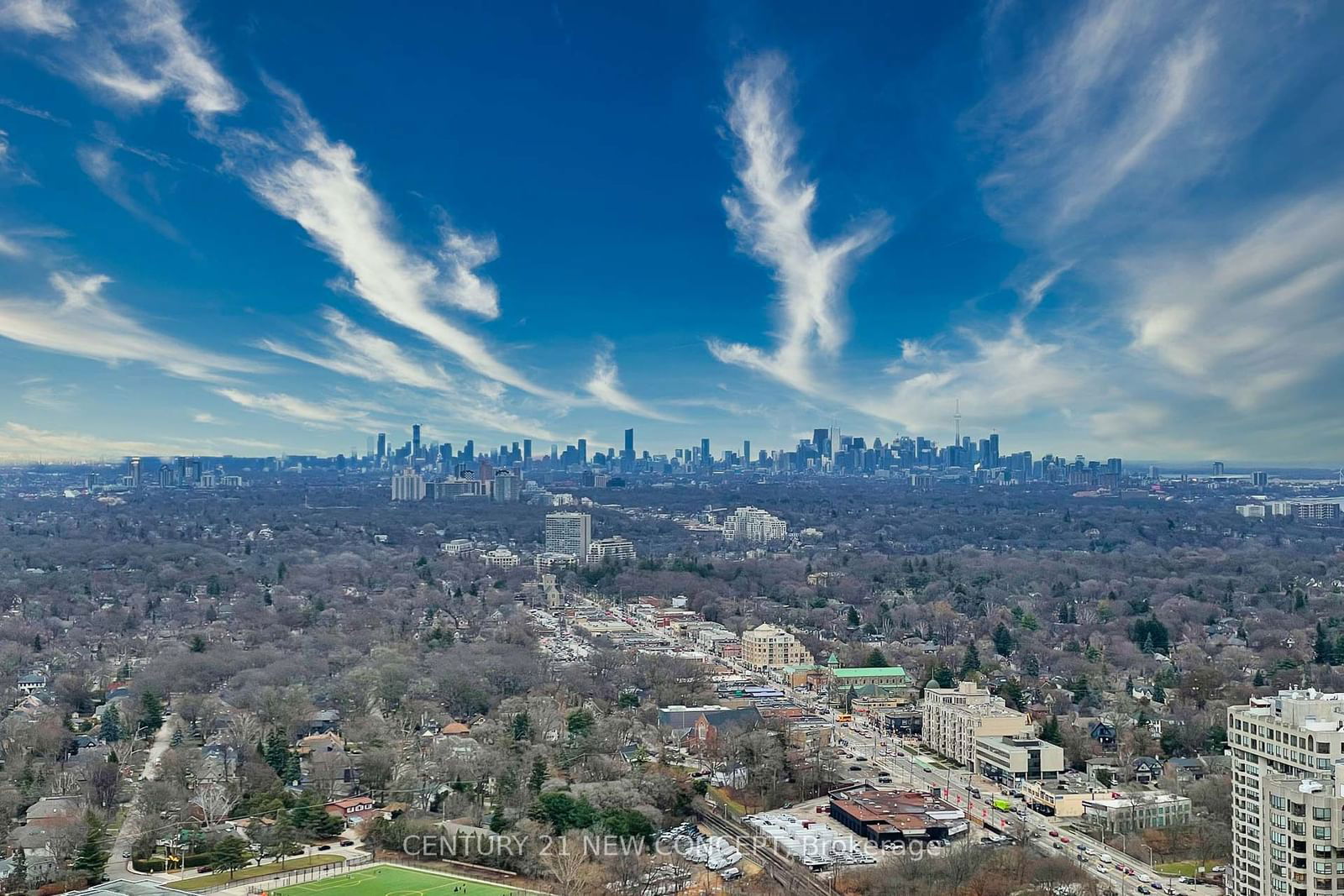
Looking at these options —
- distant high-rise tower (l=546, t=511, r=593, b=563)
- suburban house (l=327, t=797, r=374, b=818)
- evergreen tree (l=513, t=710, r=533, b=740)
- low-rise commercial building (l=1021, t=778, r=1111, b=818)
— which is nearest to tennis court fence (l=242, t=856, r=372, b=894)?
suburban house (l=327, t=797, r=374, b=818)

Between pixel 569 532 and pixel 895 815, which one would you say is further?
pixel 569 532

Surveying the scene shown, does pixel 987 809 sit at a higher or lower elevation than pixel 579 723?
lower

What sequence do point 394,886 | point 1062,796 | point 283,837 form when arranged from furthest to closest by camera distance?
point 1062,796
point 283,837
point 394,886

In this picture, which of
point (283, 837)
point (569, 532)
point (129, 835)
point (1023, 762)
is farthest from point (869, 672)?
point (569, 532)

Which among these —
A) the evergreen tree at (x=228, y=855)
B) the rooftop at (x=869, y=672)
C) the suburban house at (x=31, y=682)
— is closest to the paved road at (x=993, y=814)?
→ the rooftop at (x=869, y=672)

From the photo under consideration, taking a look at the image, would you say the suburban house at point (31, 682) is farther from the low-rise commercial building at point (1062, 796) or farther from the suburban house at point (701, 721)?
the low-rise commercial building at point (1062, 796)

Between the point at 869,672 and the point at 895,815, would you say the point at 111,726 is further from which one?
the point at 869,672

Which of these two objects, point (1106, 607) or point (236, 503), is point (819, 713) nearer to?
point (1106, 607)
